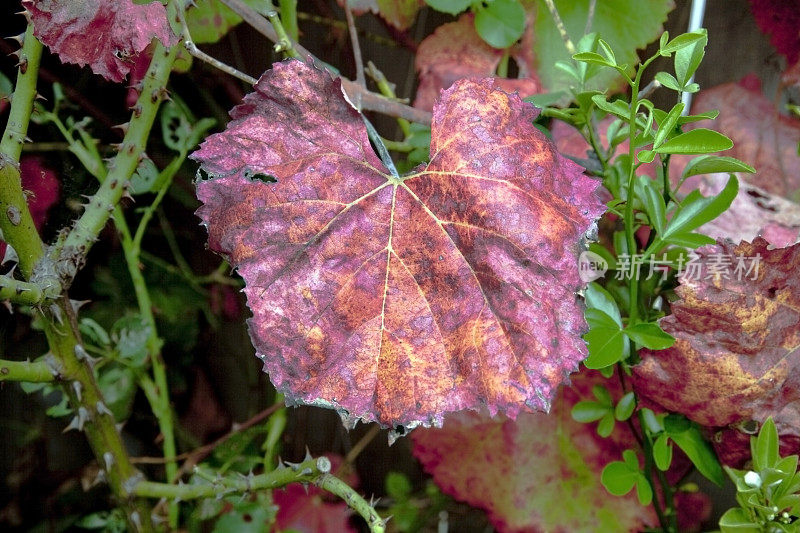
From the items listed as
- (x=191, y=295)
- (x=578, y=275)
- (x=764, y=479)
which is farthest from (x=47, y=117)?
(x=764, y=479)

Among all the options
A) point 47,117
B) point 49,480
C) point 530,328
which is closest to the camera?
point 530,328

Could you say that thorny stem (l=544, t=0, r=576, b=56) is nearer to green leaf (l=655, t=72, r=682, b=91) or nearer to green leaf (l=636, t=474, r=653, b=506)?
green leaf (l=655, t=72, r=682, b=91)

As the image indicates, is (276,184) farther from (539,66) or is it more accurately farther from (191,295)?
(191,295)

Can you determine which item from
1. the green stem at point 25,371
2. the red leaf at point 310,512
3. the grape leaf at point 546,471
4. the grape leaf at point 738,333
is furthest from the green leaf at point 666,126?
the red leaf at point 310,512

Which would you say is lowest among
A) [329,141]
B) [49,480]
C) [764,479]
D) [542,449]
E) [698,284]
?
[49,480]

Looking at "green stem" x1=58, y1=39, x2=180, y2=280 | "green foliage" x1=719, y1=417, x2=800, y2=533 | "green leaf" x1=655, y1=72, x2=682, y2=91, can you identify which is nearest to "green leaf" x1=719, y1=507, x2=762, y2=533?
"green foliage" x1=719, y1=417, x2=800, y2=533

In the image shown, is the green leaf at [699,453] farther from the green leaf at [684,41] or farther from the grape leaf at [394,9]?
the grape leaf at [394,9]
